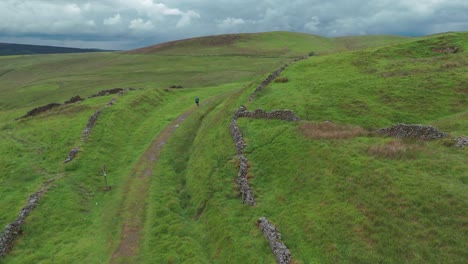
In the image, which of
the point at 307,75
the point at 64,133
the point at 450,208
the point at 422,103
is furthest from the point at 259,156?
the point at 64,133

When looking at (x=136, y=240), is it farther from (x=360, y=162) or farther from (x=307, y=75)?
(x=307, y=75)

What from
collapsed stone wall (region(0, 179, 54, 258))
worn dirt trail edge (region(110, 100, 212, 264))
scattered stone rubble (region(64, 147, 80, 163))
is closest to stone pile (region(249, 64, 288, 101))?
worn dirt trail edge (region(110, 100, 212, 264))

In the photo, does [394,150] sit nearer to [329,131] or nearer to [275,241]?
[329,131]

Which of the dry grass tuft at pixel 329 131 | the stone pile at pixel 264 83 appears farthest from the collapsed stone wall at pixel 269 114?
the stone pile at pixel 264 83

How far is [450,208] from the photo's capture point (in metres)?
23.6

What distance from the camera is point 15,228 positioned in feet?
116

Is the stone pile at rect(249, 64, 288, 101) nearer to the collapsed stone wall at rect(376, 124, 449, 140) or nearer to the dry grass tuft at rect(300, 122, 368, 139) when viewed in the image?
the dry grass tuft at rect(300, 122, 368, 139)

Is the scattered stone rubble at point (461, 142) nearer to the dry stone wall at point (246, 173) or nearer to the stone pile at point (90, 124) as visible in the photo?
the dry stone wall at point (246, 173)

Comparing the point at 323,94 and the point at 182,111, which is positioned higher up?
the point at 323,94

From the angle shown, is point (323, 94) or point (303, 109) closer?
point (303, 109)

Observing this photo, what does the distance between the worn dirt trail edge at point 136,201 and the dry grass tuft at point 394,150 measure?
24412 mm

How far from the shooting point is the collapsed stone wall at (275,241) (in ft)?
82.9

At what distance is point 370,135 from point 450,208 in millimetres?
15740

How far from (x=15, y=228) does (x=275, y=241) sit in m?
27.0
